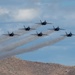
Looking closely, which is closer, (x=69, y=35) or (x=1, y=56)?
(x=1, y=56)

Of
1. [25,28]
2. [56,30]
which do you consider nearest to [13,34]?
[25,28]

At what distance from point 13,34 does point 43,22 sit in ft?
37.2

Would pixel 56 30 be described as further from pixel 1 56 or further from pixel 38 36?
pixel 1 56

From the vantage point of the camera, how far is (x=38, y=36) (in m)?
174

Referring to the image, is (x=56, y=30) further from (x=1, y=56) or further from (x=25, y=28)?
(x=1, y=56)

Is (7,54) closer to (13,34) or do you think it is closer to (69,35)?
(13,34)

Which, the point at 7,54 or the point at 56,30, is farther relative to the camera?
the point at 56,30

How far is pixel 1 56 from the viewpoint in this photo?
169125mm

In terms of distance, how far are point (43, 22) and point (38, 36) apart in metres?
5.95

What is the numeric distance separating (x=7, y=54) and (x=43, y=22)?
17534 mm

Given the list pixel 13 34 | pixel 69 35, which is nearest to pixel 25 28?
pixel 13 34

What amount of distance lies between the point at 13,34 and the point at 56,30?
1641 cm

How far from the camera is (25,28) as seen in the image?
174625 mm

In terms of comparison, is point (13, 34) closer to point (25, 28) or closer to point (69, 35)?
point (25, 28)
